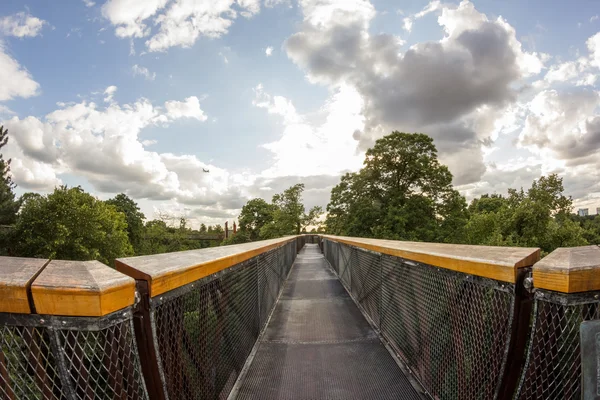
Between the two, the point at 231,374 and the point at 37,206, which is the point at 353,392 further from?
the point at 37,206

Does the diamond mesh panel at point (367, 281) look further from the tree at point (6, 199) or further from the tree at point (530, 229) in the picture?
the tree at point (6, 199)

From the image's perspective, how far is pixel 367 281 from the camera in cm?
437

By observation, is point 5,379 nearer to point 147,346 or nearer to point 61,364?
point 61,364

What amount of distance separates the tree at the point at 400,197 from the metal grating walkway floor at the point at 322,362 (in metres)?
18.4

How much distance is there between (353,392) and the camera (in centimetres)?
246

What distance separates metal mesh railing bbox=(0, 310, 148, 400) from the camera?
915 millimetres

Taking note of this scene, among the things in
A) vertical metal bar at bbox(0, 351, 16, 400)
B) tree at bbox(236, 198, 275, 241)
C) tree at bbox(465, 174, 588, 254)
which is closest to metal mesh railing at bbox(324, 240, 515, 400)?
vertical metal bar at bbox(0, 351, 16, 400)

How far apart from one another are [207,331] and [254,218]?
197 feet

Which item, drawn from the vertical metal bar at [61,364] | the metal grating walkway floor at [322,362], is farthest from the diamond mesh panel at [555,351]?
the vertical metal bar at [61,364]

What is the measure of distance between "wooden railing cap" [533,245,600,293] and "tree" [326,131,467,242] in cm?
2118

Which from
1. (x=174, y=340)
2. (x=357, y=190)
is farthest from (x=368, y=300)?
(x=357, y=190)

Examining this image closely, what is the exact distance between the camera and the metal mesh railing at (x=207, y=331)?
4.51ft

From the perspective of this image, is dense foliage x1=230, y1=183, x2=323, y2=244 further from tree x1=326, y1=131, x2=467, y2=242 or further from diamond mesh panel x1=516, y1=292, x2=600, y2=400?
diamond mesh panel x1=516, y1=292, x2=600, y2=400

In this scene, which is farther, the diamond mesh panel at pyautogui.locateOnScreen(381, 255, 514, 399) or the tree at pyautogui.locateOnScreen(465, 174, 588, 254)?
the tree at pyautogui.locateOnScreen(465, 174, 588, 254)
